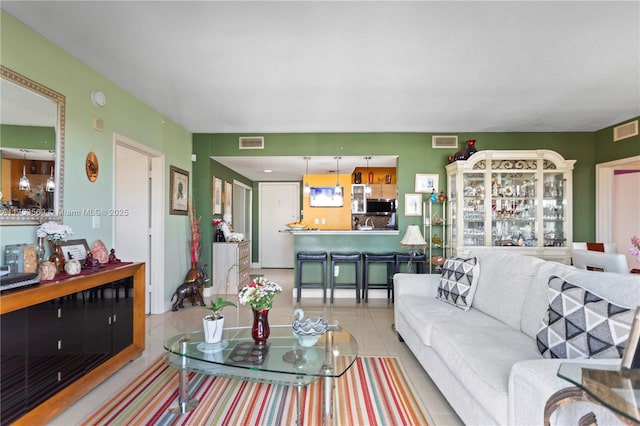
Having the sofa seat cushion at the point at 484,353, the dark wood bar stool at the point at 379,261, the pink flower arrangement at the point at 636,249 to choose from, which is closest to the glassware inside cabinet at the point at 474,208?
the dark wood bar stool at the point at 379,261

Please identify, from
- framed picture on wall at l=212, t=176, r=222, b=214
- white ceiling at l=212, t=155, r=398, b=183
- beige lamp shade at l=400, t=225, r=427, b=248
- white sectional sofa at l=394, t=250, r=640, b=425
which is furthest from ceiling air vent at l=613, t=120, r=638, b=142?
framed picture on wall at l=212, t=176, r=222, b=214

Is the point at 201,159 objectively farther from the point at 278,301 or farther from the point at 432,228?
the point at 432,228

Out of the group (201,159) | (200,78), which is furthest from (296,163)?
(200,78)

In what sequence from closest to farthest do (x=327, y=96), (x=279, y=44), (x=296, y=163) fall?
(x=279, y=44) < (x=327, y=96) < (x=296, y=163)

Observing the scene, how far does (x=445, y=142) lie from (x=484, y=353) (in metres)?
4.18

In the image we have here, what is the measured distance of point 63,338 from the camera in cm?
221

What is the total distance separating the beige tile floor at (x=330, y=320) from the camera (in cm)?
221

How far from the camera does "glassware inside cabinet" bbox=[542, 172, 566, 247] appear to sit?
197 inches

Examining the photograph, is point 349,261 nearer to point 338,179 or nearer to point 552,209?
point 338,179

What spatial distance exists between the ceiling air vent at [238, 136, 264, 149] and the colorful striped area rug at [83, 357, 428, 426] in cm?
366

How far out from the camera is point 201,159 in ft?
18.1

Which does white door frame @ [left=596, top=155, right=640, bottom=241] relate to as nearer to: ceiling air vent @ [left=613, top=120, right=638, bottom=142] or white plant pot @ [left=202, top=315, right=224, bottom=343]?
ceiling air vent @ [left=613, top=120, right=638, bottom=142]

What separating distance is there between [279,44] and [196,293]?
142 inches

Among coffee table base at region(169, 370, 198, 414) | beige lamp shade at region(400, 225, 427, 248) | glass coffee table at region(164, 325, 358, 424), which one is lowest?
coffee table base at region(169, 370, 198, 414)
